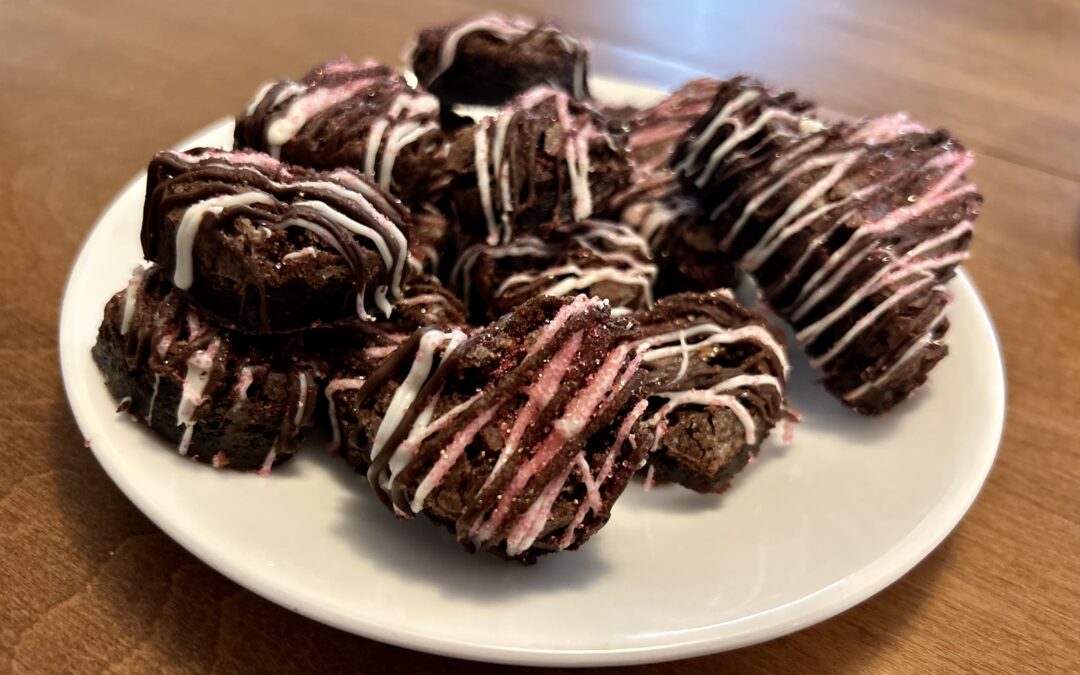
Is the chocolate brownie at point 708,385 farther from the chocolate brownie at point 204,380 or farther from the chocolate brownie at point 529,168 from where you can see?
the chocolate brownie at point 204,380

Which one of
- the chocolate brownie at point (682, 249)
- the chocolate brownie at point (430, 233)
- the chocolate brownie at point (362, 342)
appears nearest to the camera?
the chocolate brownie at point (362, 342)

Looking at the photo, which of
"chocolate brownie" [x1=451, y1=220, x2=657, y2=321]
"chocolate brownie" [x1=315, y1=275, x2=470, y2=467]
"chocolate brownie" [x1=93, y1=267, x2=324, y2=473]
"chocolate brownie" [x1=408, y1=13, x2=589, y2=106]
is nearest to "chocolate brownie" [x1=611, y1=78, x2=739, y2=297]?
"chocolate brownie" [x1=451, y1=220, x2=657, y2=321]

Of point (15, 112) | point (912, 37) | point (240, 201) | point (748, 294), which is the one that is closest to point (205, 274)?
point (240, 201)

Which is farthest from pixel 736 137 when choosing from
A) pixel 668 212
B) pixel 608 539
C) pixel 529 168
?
pixel 608 539

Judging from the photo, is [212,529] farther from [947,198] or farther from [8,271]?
[947,198]

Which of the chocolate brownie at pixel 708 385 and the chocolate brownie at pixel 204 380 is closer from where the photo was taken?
the chocolate brownie at pixel 204 380

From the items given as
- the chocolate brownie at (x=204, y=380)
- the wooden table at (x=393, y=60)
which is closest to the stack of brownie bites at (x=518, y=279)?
the chocolate brownie at (x=204, y=380)

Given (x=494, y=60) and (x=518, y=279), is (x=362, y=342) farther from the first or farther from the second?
(x=494, y=60)
